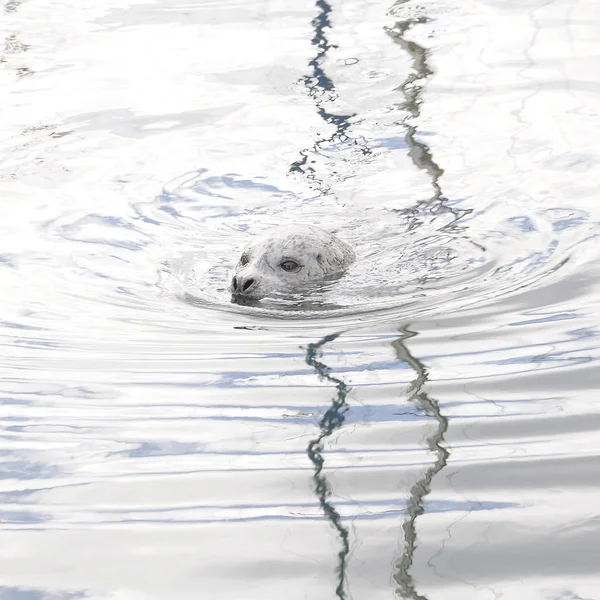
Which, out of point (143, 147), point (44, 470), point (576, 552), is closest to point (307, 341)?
point (44, 470)

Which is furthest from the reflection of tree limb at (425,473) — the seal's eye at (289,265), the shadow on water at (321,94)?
the shadow on water at (321,94)

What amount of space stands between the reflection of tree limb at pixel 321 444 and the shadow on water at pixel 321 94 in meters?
3.56

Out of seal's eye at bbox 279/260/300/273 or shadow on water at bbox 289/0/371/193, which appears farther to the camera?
shadow on water at bbox 289/0/371/193

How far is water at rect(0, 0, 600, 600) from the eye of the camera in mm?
3615

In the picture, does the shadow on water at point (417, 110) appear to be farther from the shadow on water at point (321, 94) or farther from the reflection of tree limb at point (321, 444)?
the reflection of tree limb at point (321, 444)

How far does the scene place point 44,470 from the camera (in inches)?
169

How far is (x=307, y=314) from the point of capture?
634cm

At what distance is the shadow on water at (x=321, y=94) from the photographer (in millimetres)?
9234

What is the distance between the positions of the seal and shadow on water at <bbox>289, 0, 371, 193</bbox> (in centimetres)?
160

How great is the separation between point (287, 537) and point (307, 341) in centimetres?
215

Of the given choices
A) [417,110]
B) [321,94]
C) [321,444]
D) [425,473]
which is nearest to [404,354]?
[321,444]

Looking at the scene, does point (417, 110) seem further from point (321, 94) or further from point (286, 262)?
point (286, 262)

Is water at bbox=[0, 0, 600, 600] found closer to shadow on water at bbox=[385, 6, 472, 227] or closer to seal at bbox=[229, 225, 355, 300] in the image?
shadow on water at bbox=[385, 6, 472, 227]

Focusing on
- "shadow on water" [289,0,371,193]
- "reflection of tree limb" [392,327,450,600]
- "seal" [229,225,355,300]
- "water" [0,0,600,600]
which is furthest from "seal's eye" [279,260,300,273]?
"shadow on water" [289,0,371,193]
